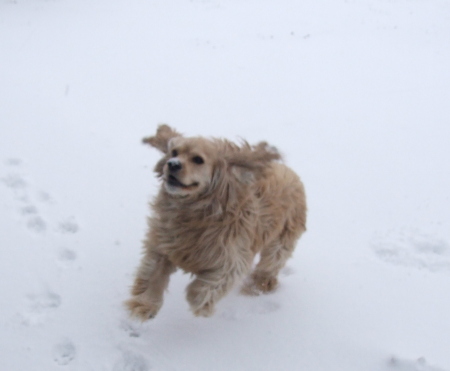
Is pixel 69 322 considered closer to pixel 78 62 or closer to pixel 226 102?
pixel 226 102

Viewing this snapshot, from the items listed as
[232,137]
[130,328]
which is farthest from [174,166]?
[232,137]

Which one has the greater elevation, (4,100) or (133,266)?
(4,100)

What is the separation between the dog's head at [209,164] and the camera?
276 cm

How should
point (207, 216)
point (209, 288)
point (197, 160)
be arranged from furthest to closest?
point (209, 288) < point (207, 216) < point (197, 160)

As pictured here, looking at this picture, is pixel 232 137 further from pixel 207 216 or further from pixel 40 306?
pixel 40 306

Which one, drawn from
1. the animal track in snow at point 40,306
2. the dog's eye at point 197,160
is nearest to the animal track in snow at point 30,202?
the animal track in snow at point 40,306

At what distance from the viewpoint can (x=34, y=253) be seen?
3609 millimetres

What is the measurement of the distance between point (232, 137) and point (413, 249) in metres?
2.47

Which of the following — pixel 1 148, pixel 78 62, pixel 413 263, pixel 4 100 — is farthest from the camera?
pixel 78 62

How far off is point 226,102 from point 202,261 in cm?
370

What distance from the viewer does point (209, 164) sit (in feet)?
9.37

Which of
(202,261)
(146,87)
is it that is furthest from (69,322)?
(146,87)

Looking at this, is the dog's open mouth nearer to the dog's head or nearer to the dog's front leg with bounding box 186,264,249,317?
the dog's head

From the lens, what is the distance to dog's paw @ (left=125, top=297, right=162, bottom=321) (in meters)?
3.09
